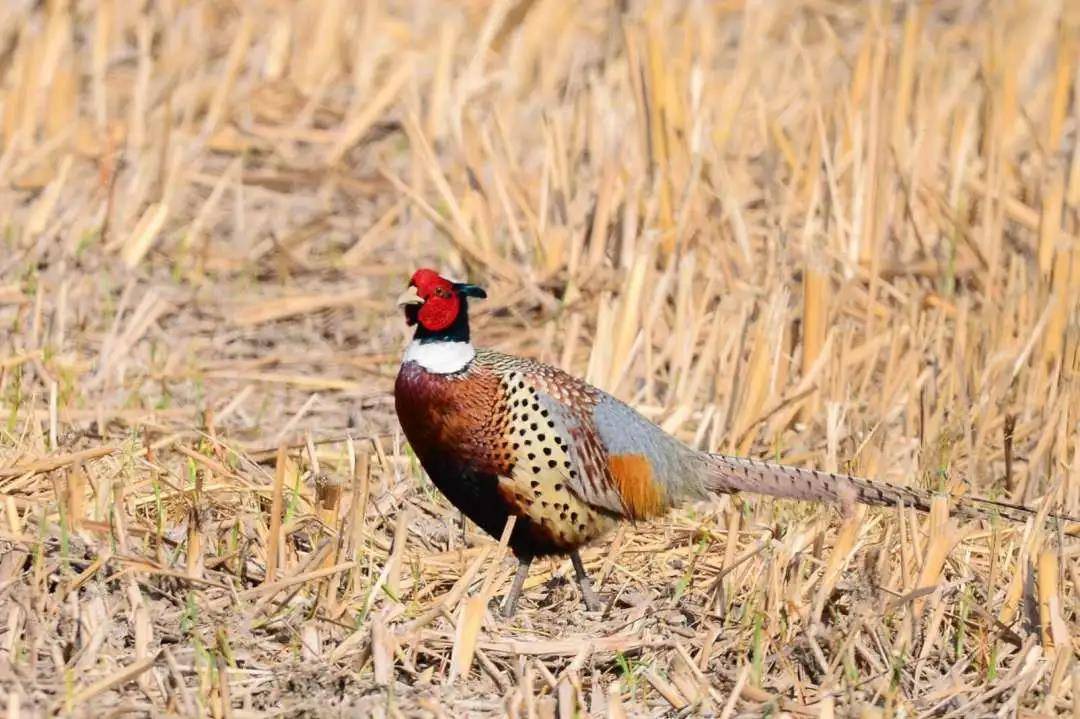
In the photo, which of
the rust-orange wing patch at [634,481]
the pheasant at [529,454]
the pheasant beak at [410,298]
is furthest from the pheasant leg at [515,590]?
the pheasant beak at [410,298]

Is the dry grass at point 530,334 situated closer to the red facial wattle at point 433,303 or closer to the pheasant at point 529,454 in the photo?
the pheasant at point 529,454

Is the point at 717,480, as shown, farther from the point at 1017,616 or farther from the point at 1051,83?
the point at 1051,83

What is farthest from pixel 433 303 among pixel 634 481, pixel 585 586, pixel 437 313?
pixel 585 586

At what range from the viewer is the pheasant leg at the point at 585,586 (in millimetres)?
4973

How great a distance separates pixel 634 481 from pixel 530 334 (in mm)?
1742

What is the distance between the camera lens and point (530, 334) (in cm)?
A: 686

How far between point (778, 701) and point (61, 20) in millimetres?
5478

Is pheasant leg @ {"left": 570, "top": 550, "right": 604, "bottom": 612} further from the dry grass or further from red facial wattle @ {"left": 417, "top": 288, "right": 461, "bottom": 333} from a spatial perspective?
red facial wattle @ {"left": 417, "top": 288, "right": 461, "bottom": 333}

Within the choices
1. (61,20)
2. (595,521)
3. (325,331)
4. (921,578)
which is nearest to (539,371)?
(595,521)

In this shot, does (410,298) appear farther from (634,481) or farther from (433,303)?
(634,481)

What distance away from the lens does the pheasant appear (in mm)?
4996

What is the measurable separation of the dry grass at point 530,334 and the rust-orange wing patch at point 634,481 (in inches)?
6.8

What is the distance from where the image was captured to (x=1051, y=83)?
860 centimetres

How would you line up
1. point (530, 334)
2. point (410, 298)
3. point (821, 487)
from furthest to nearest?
point (530, 334)
point (821, 487)
point (410, 298)
